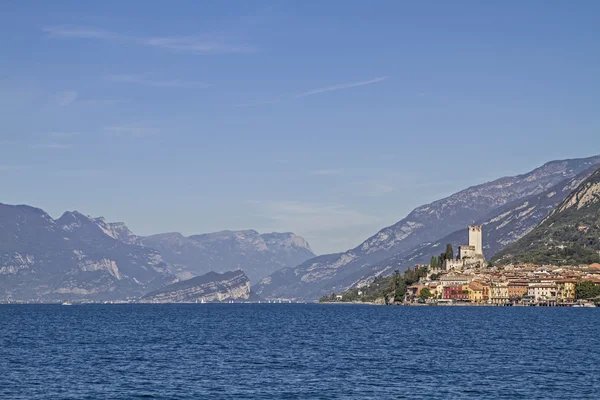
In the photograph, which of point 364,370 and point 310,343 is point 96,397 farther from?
point 310,343

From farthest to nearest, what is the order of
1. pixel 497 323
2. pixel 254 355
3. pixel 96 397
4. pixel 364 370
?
pixel 497 323 < pixel 254 355 < pixel 364 370 < pixel 96 397

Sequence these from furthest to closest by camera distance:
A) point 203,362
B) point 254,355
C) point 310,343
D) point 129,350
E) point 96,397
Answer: point 310,343 → point 129,350 → point 254,355 → point 203,362 → point 96,397

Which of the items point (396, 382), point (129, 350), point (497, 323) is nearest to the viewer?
point (396, 382)

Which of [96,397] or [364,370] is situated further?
[364,370]

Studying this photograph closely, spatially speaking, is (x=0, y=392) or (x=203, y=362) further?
(x=203, y=362)

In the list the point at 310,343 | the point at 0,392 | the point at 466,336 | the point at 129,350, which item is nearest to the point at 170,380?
the point at 0,392

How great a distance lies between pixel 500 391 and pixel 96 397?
1269 inches

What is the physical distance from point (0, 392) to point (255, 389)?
2049 centimetres

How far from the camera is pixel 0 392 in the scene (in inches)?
3046

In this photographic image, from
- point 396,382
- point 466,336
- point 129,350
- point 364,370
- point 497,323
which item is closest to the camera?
point 396,382

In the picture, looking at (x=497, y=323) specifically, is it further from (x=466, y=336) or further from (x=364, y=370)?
(x=364, y=370)

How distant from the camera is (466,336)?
5561 inches

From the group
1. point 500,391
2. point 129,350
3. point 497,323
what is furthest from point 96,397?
point 497,323

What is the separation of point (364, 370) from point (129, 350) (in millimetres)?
36152
